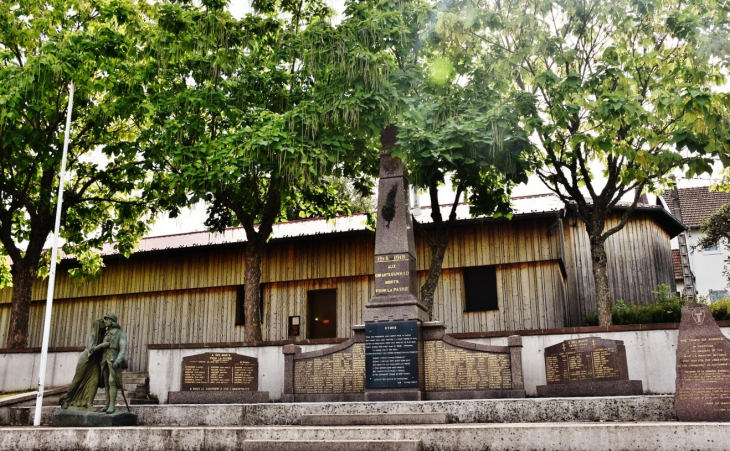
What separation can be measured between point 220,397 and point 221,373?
535 millimetres

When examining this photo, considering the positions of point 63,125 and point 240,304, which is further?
point 240,304

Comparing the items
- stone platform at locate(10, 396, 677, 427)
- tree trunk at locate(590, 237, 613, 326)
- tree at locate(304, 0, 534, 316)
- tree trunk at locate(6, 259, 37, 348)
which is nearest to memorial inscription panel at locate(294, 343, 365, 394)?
stone platform at locate(10, 396, 677, 427)

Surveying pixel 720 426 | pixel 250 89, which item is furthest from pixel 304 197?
pixel 720 426

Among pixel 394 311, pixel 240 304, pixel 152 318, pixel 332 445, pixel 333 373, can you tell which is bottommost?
pixel 332 445

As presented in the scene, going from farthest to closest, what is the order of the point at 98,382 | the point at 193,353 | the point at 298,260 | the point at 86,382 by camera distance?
the point at 298,260 → the point at 193,353 → the point at 98,382 → the point at 86,382

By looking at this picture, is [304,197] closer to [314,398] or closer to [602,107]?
[314,398]

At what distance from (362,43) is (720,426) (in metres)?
10.9

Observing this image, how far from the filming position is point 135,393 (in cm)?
1591

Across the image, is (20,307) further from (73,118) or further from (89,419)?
(89,419)

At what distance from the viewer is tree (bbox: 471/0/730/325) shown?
→ 12414 millimetres

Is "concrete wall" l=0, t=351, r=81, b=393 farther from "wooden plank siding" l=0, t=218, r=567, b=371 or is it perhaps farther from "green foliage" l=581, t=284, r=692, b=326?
"green foliage" l=581, t=284, r=692, b=326

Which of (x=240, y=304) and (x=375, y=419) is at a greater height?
(x=240, y=304)

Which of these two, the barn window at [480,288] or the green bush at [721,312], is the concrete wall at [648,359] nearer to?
the green bush at [721,312]

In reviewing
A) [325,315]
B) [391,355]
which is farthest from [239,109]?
[325,315]
